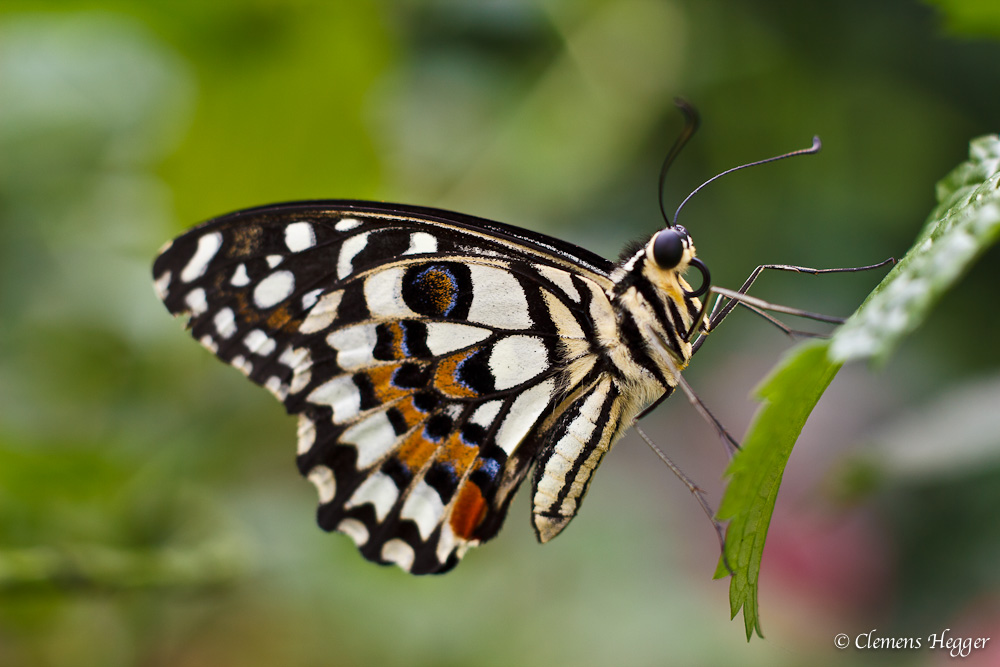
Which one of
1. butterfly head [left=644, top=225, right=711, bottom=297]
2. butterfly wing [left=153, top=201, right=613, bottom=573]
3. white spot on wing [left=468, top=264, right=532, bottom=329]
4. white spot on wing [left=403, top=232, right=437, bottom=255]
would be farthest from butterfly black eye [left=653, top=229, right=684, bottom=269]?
white spot on wing [left=403, top=232, right=437, bottom=255]

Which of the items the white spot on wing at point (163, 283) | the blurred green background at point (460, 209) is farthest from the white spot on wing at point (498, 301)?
the blurred green background at point (460, 209)

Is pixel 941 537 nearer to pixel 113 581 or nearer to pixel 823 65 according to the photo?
pixel 823 65

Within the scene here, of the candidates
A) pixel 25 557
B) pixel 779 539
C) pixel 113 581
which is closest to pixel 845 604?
pixel 779 539

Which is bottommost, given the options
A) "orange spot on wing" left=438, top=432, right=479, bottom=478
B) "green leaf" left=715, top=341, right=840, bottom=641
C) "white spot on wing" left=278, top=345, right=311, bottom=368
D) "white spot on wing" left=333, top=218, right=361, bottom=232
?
"green leaf" left=715, top=341, right=840, bottom=641

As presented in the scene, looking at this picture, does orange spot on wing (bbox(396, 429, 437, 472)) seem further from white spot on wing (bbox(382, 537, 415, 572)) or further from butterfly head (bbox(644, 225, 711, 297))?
butterfly head (bbox(644, 225, 711, 297))

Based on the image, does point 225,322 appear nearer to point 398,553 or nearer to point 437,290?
point 437,290

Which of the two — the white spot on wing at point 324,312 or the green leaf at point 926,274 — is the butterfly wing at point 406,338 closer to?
the white spot on wing at point 324,312

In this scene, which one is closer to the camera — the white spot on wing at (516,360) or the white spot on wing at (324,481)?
the white spot on wing at (516,360)
